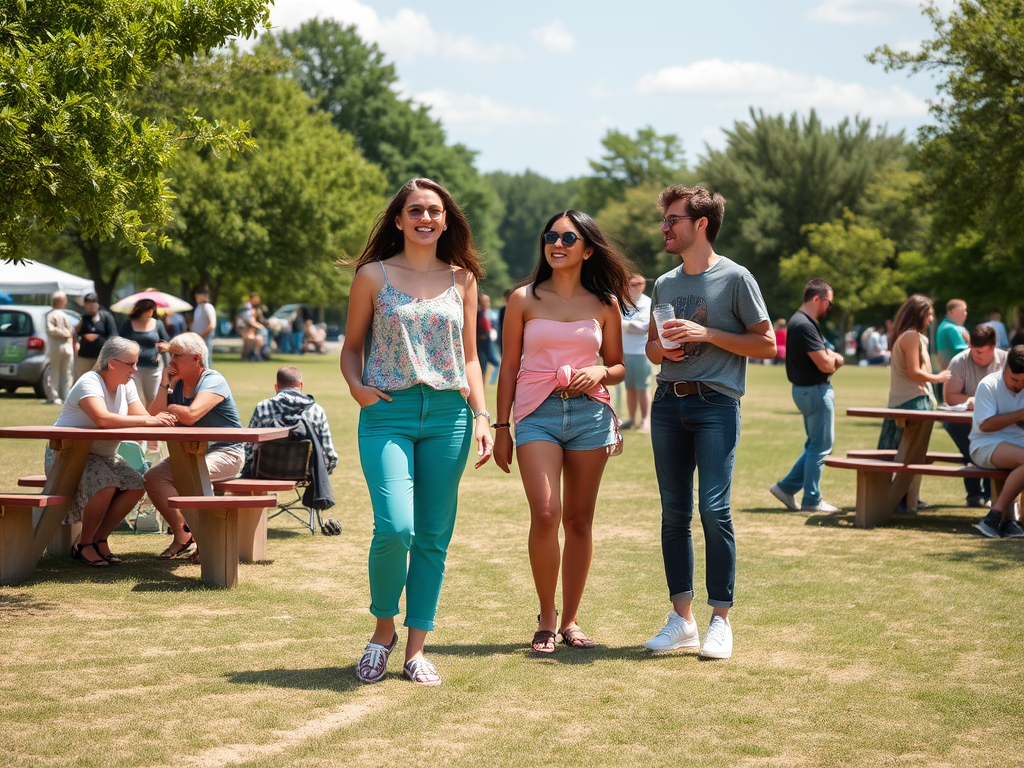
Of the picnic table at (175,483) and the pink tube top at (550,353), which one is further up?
the pink tube top at (550,353)

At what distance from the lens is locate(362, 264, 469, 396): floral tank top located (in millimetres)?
5148

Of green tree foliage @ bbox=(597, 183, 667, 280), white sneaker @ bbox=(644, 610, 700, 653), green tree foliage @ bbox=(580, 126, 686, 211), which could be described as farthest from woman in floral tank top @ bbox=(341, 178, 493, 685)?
green tree foliage @ bbox=(580, 126, 686, 211)

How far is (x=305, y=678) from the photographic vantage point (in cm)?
522

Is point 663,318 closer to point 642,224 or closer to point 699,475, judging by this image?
point 699,475

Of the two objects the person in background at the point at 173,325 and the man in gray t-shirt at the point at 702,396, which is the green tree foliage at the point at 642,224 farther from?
Result: the man in gray t-shirt at the point at 702,396

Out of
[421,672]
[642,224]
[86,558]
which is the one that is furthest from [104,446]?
[642,224]

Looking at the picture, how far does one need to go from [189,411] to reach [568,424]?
3.42 meters

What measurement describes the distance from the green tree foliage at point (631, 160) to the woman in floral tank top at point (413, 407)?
290 feet

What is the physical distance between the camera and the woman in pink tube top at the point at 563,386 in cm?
552

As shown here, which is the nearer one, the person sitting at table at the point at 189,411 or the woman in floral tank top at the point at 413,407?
the woman in floral tank top at the point at 413,407

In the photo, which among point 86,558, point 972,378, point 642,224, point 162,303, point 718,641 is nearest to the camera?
point 718,641

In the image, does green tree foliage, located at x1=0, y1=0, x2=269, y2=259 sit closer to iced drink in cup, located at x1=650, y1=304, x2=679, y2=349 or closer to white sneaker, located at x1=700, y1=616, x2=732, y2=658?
iced drink in cup, located at x1=650, y1=304, x2=679, y2=349

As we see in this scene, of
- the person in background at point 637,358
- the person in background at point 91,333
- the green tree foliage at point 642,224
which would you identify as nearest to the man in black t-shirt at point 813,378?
the person in background at point 637,358

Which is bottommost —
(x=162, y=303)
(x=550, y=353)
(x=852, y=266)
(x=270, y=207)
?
(x=550, y=353)
